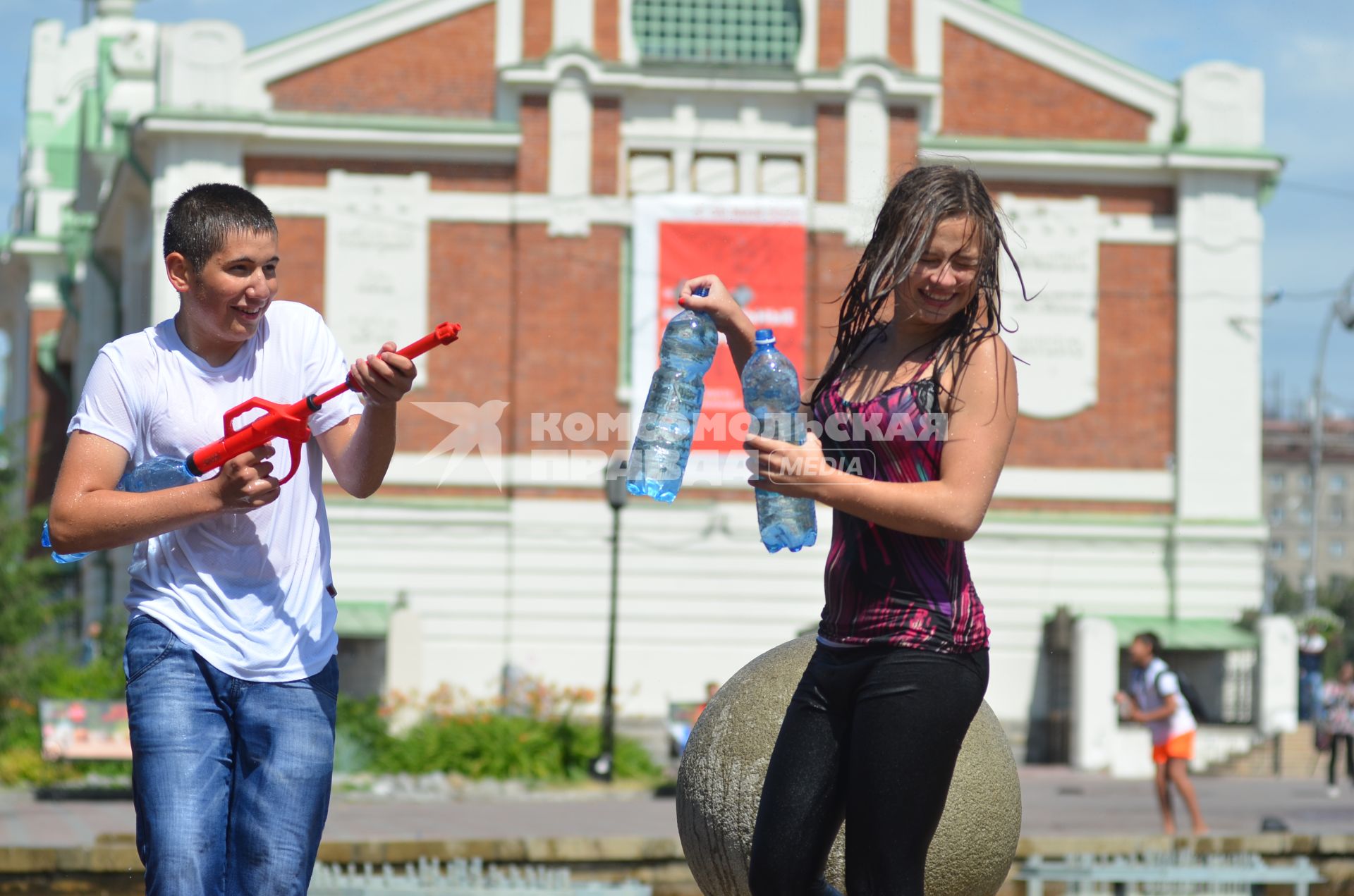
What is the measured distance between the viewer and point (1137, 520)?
30.4 meters

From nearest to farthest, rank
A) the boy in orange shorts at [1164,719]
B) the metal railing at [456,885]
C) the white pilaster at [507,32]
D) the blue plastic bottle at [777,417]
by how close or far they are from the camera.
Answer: the blue plastic bottle at [777,417] < the metal railing at [456,885] < the boy in orange shorts at [1164,719] < the white pilaster at [507,32]

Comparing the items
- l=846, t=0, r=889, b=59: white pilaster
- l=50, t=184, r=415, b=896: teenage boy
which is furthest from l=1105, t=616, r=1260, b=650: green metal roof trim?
l=50, t=184, r=415, b=896: teenage boy

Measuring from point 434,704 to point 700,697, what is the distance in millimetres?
5079

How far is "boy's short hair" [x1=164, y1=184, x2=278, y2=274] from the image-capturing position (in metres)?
4.23

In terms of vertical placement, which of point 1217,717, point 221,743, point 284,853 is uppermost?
point 221,743

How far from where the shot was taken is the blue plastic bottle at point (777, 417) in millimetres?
4406

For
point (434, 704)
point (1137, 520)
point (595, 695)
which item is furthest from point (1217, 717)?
point (434, 704)

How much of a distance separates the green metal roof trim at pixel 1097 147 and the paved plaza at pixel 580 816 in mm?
11252

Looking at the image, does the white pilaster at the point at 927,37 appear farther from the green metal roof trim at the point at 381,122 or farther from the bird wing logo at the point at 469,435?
the bird wing logo at the point at 469,435

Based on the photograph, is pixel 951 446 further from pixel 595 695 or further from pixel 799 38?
pixel 799 38

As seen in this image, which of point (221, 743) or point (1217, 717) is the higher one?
point (221, 743)

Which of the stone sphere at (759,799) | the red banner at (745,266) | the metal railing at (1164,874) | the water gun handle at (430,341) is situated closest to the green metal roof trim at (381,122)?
the red banner at (745,266)

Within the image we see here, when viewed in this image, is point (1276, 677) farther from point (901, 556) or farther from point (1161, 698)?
point (901, 556)

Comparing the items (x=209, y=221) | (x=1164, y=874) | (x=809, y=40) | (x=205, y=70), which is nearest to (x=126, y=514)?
(x=209, y=221)
